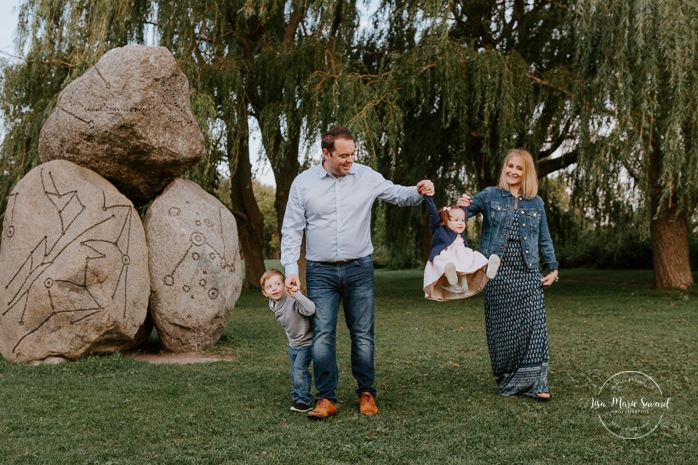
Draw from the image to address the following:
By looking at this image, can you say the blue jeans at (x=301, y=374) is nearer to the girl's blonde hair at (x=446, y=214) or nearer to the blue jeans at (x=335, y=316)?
the blue jeans at (x=335, y=316)

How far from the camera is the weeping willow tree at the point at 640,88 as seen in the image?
9.01 metres

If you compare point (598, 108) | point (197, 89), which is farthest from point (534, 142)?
point (197, 89)

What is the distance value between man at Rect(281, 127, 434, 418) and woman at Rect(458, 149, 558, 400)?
775 mm

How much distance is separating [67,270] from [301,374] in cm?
281

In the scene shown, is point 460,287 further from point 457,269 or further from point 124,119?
point 124,119

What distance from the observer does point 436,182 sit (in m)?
13.7

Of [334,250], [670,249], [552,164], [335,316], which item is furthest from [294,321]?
[670,249]

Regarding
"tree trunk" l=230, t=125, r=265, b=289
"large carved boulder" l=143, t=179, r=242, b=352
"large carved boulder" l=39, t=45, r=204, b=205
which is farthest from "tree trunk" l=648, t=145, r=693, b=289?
"large carved boulder" l=39, t=45, r=204, b=205

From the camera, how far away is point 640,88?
9.47 meters

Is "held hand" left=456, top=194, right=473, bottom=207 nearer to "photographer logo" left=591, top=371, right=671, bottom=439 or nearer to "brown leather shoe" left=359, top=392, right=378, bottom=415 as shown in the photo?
"brown leather shoe" left=359, top=392, right=378, bottom=415

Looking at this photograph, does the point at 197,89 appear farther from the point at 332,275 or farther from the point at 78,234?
the point at 332,275

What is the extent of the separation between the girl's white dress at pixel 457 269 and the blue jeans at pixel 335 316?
429 millimetres

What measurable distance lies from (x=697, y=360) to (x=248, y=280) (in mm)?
12412

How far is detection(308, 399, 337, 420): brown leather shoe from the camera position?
14.2 feet
